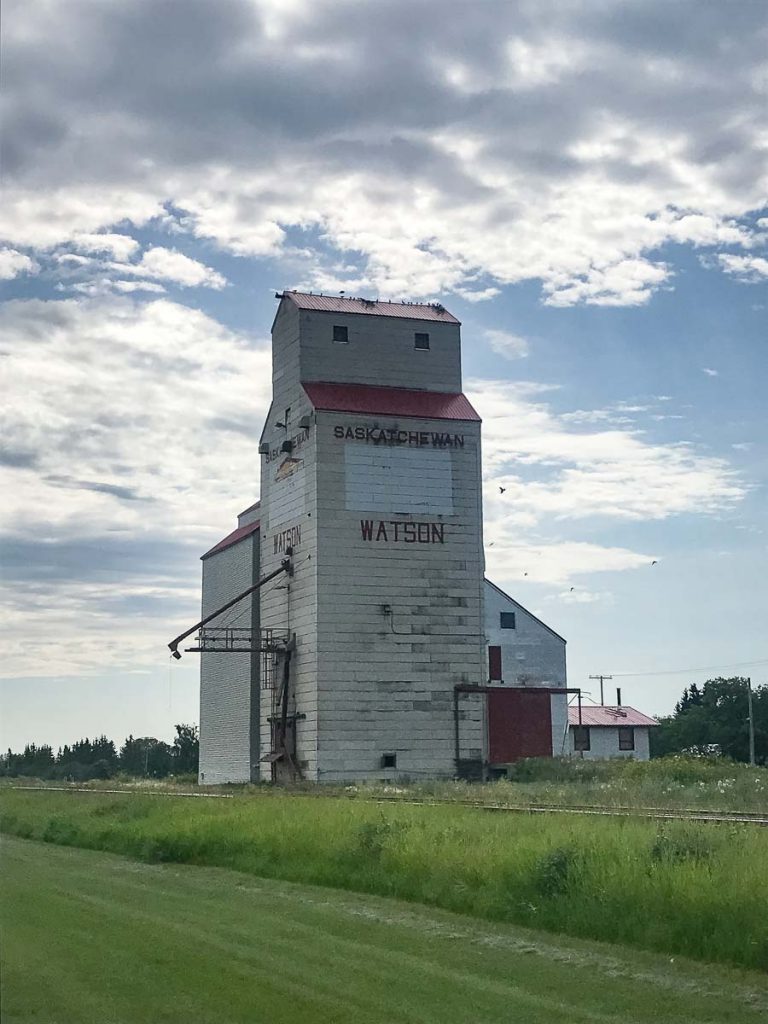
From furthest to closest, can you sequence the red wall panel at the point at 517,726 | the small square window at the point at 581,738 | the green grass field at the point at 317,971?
the small square window at the point at 581,738 → the red wall panel at the point at 517,726 → the green grass field at the point at 317,971

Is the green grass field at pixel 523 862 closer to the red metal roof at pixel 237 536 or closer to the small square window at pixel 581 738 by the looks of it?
the red metal roof at pixel 237 536

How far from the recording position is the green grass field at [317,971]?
951 cm

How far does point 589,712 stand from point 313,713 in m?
48.4

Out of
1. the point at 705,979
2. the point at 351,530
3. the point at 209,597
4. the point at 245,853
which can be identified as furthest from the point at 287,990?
the point at 209,597

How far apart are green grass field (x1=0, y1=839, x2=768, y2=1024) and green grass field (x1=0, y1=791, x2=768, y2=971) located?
1.30 ft

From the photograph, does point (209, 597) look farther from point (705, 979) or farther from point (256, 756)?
point (705, 979)

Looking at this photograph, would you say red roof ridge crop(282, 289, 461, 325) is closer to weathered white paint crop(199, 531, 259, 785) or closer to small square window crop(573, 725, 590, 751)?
weathered white paint crop(199, 531, 259, 785)

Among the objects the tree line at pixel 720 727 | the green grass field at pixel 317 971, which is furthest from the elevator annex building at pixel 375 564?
the tree line at pixel 720 727

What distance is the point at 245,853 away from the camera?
2123cm

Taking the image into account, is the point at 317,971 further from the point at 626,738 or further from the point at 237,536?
the point at 626,738

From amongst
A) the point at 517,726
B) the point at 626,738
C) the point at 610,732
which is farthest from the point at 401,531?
the point at 626,738

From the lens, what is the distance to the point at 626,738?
9519 cm

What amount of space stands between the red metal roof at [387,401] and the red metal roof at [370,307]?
342 centimetres

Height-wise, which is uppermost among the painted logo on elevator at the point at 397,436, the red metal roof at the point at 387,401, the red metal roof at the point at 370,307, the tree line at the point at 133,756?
the red metal roof at the point at 370,307
